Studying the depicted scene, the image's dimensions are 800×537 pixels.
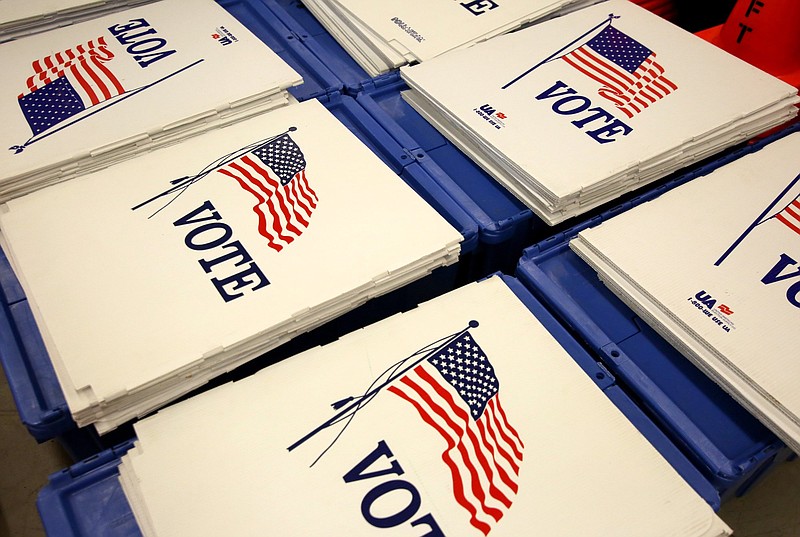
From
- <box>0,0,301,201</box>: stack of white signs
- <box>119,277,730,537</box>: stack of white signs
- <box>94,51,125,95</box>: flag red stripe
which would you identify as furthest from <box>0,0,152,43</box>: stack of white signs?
<box>119,277,730,537</box>: stack of white signs

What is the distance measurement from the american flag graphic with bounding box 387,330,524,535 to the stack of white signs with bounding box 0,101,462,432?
11.2 inches

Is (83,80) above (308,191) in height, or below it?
above

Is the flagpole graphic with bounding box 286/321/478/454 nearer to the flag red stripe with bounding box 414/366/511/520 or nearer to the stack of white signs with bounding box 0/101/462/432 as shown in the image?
the flag red stripe with bounding box 414/366/511/520

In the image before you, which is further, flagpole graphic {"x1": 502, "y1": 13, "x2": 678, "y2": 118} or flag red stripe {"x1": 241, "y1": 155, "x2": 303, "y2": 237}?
flagpole graphic {"x1": 502, "y1": 13, "x2": 678, "y2": 118}

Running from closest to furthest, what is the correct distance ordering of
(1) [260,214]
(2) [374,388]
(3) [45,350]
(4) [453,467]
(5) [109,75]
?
(4) [453,467], (2) [374,388], (3) [45,350], (1) [260,214], (5) [109,75]

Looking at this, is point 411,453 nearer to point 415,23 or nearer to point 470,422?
point 470,422

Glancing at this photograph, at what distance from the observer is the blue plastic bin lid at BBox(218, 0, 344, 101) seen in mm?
2484

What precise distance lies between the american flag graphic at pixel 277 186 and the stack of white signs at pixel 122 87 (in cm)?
26

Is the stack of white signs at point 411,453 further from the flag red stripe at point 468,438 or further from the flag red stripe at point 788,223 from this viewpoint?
the flag red stripe at point 788,223

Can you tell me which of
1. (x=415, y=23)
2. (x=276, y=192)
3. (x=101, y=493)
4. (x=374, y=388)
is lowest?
(x=374, y=388)

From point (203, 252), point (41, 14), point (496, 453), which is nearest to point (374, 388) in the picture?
point (496, 453)

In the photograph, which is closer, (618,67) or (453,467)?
(453,467)

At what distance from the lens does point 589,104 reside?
2219mm

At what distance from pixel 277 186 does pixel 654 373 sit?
1175 millimetres
